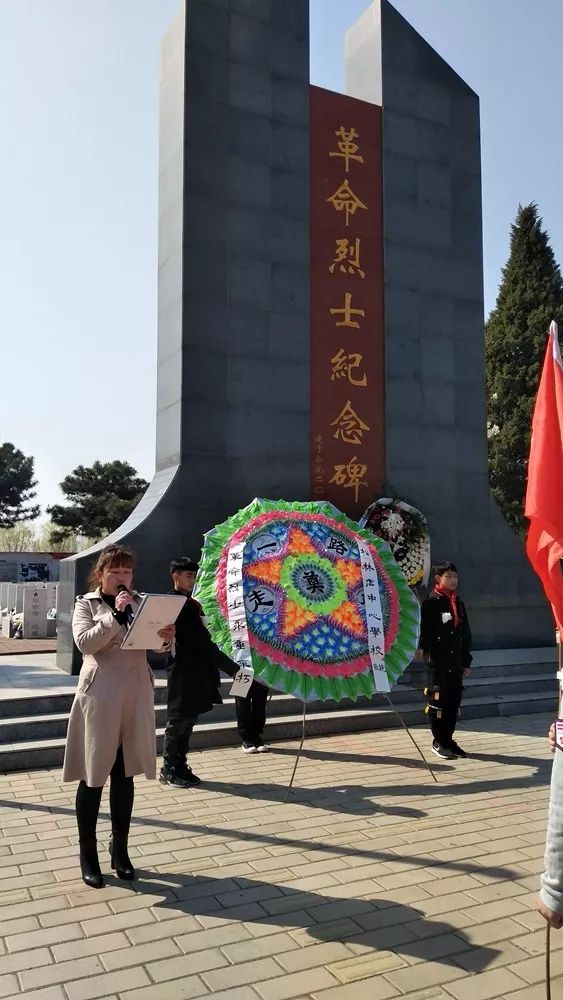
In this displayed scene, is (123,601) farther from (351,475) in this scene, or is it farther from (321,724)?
(351,475)

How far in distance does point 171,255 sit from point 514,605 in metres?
6.57

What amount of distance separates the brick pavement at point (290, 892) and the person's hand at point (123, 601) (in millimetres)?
1390

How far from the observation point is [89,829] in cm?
387

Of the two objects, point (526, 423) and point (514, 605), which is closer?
point (514, 605)

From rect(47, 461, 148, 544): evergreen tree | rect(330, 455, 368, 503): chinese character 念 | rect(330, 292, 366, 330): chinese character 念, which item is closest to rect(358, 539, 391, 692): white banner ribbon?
rect(330, 455, 368, 503): chinese character 念

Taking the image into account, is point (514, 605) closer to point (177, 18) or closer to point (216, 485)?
point (216, 485)

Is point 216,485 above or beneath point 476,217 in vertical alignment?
beneath

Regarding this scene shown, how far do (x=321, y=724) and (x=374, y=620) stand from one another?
2248 mm

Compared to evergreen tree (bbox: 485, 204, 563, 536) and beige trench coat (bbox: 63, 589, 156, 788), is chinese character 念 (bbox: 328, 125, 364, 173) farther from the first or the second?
evergreen tree (bbox: 485, 204, 563, 536)

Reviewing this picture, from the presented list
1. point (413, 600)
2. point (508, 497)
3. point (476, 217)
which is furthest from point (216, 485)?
point (508, 497)

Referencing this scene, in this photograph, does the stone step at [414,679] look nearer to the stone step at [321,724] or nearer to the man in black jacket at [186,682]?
the stone step at [321,724]

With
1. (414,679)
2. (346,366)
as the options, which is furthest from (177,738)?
(346,366)

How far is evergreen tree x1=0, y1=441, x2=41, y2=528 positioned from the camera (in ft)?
138

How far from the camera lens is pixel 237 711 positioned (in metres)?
6.87
